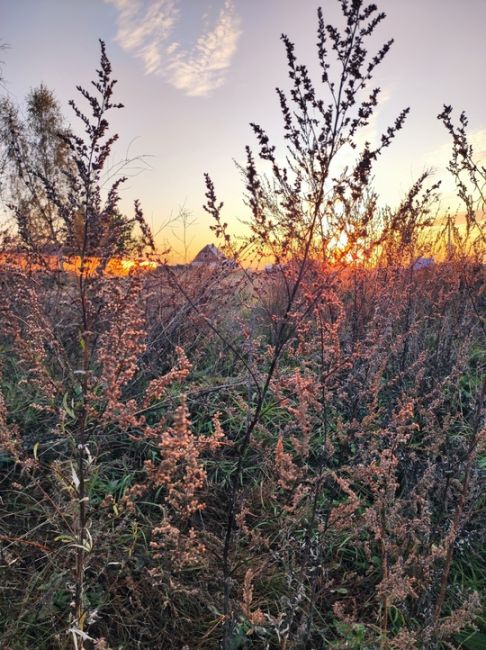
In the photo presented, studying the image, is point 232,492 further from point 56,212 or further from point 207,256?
point 207,256

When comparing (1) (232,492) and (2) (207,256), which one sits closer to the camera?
(1) (232,492)

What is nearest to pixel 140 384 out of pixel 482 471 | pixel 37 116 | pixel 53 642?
pixel 53 642

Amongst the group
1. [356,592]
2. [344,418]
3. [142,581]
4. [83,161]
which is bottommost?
[356,592]

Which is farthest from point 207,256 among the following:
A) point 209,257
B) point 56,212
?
point 56,212

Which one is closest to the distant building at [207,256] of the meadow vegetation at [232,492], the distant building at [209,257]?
the distant building at [209,257]

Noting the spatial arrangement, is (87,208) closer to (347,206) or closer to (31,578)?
(347,206)

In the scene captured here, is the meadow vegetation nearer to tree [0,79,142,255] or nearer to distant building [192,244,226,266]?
tree [0,79,142,255]

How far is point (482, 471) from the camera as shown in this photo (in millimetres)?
3156

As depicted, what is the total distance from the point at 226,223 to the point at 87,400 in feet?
3.74

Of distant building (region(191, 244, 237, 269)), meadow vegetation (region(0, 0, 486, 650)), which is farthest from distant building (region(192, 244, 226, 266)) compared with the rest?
meadow vegetation (region(0, 0, 486, 650))

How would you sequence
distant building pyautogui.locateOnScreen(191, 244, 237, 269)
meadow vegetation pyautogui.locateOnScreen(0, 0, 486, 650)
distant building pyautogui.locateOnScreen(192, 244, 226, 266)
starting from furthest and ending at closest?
distant building pyautogui.locateOnScreen(192, 244, 226, 266)
distant building pyautogui.locateOnScreen(191, 244, 237, 269)
meadow vegetation pyautogui.locateOnScreen(0, 0, 486, 650)

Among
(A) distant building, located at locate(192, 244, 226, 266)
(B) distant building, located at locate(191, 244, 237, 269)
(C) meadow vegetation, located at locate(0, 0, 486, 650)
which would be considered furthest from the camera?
(A) distant building, located at locate(192, 244, 226, 266)

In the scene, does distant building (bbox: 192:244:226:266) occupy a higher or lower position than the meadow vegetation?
higher

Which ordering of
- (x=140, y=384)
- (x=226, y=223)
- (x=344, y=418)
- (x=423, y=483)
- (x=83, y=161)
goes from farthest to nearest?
1. (x=140, y=384)
2. (x=344, y=418)
3. (x=226, y=223)
4. (x=423, y=483)
5. (x=83, y=161)
